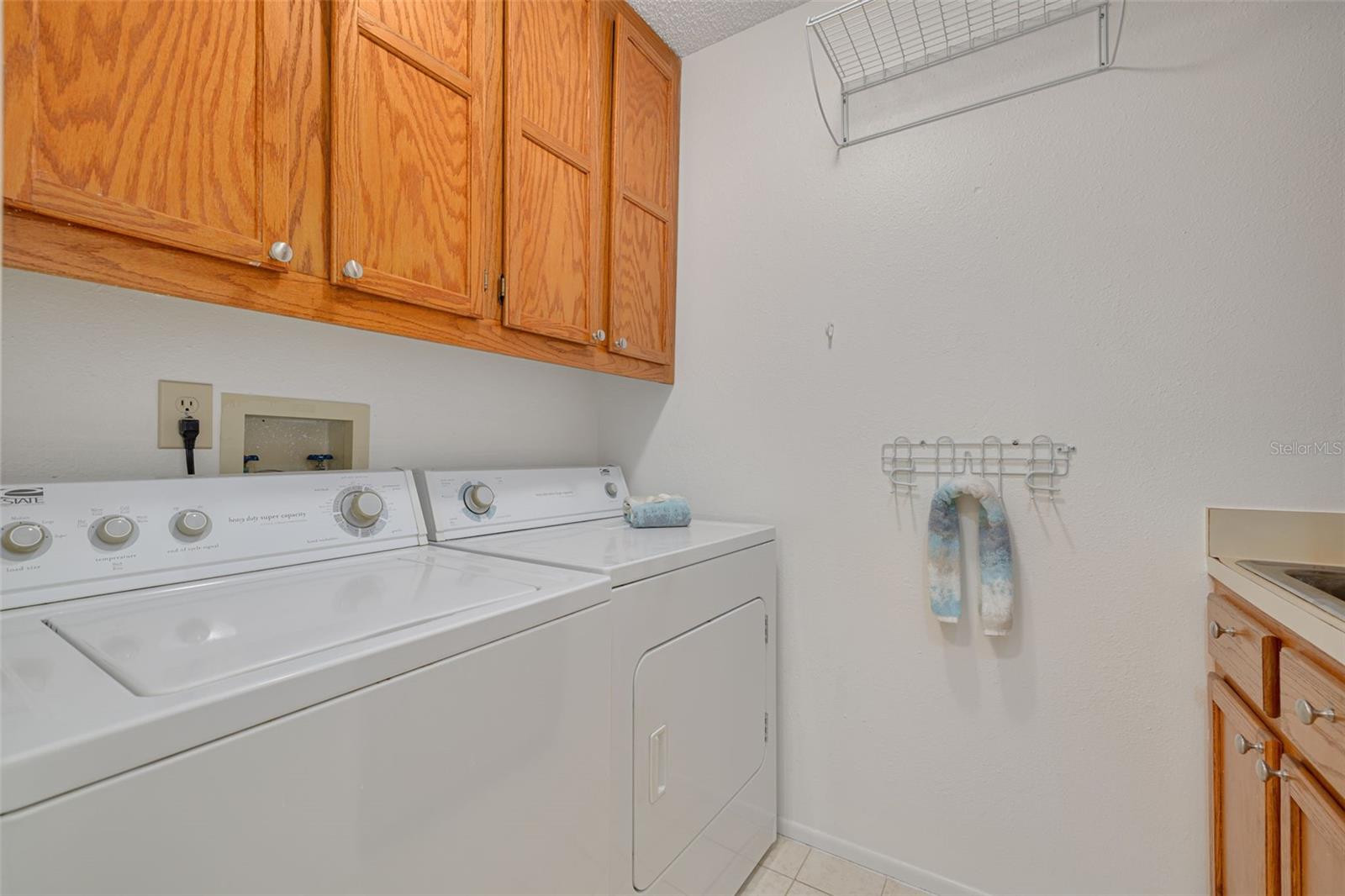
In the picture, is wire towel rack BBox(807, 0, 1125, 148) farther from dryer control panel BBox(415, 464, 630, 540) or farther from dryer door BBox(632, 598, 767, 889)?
dryer door BBox(632, 598, 767, 889)

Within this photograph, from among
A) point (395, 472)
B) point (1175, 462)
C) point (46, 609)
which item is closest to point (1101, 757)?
point (1175, 462)

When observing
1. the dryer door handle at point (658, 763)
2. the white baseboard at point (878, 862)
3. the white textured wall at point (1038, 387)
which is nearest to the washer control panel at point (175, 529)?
the dryer door handle at point (658, 763)

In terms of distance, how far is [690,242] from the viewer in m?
1.94

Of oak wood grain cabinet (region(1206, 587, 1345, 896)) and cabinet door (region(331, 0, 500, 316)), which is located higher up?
cabinet door (region(331, 0, 500, 316))

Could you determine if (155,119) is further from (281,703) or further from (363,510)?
(281,703)

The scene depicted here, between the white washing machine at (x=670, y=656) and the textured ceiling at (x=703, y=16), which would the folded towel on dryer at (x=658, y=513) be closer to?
the white washing machine at (x=670, y=656)

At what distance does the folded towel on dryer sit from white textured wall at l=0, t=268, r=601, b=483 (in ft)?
1.68

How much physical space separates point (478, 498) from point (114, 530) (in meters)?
0.67

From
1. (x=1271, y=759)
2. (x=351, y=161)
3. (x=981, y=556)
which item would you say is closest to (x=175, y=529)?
(x=351, y=161)

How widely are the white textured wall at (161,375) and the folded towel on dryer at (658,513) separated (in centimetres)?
51

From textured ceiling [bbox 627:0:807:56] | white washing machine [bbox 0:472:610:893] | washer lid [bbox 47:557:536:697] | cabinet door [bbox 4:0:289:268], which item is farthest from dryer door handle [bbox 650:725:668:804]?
textured ceiling [bbox 627:0:807:56]

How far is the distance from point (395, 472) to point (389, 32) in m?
0.89

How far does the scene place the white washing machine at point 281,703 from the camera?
0.49 metres

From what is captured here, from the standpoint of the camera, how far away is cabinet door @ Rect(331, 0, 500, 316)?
1.03 m
